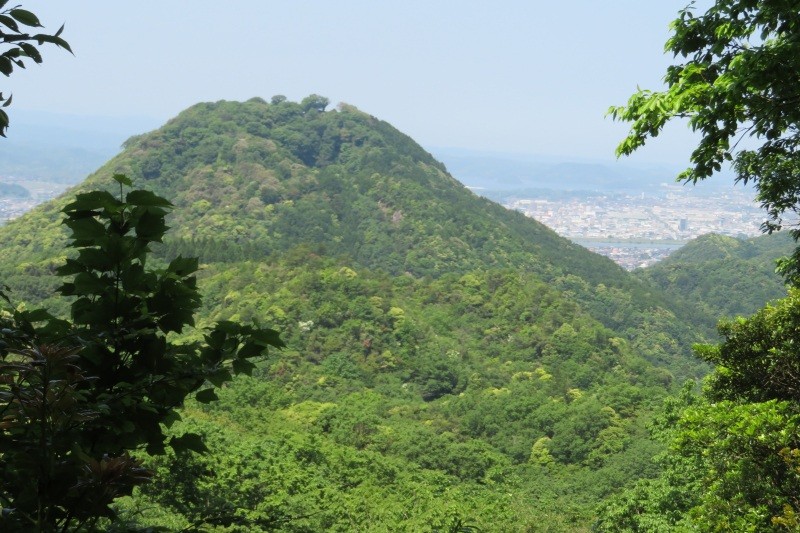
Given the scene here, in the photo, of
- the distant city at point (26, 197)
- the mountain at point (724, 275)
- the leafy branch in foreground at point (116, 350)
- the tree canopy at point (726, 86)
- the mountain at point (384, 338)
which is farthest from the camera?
the distant city at point (26, 197)

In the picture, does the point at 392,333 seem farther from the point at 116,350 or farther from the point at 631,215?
the point at 631,215

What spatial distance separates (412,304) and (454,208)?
64.3ft

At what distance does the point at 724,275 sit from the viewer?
2138 inches

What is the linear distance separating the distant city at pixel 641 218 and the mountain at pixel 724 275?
89.3 feet

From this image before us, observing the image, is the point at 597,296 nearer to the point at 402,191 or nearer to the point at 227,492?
the point at 402,191

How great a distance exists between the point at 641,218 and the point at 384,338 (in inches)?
4741

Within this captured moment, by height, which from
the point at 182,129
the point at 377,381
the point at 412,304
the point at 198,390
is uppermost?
the point at 182,129

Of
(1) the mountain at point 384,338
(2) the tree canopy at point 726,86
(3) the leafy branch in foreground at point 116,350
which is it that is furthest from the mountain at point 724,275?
(3) the leafy branch in foreground at point 116,350

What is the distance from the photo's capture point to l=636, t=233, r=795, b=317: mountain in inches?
2012

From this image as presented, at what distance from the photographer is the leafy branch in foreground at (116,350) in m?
1.23

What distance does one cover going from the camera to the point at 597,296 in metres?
45.9

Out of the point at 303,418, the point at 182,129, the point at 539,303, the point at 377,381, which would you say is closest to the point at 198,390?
the point at 303,418

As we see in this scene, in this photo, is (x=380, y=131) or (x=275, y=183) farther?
(x=380, y=131)

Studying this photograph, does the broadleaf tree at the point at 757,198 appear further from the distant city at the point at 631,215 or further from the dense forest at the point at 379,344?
the distant city at the point at 631,215
